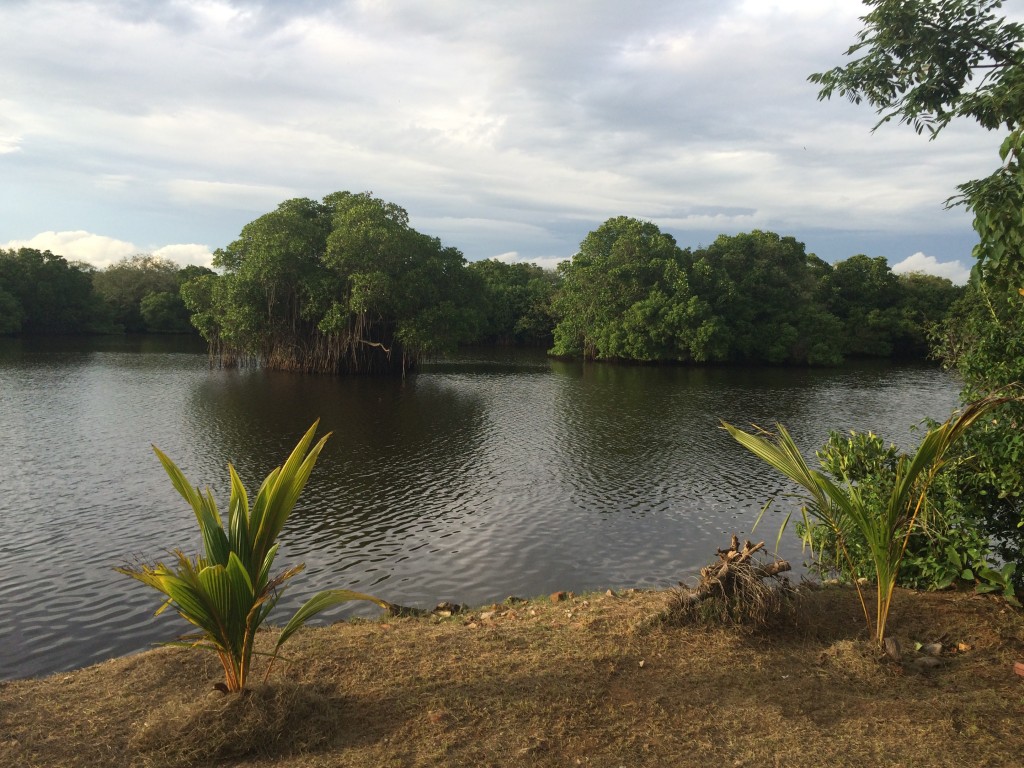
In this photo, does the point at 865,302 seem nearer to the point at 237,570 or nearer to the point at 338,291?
the point at 338,291

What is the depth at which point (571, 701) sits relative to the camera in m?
5.29

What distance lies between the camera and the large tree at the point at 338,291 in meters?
39.2

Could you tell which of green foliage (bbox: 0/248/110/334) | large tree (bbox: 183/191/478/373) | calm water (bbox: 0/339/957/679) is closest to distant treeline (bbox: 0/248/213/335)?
green foliage (bbox: 0/248/110/334)

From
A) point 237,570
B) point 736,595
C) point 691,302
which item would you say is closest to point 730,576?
point 736,595

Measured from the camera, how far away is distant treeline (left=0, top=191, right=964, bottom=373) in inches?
1582

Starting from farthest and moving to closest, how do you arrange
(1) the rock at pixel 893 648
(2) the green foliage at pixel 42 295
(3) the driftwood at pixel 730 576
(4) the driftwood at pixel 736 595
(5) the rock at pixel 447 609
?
(2) the green foliage at pixel 42 295, (5) the rock at pixel 447 609, (3) the driftwood at pixel 730 576, (4) the driftwood at pixel 736 595, (1) the rock at pixel 893 648

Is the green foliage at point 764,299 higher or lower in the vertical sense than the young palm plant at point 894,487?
higher

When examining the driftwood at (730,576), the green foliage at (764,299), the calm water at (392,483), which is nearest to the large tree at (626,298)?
the green foliage at (764,299)

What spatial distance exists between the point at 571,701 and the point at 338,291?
37731mm

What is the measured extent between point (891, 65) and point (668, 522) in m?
9.37

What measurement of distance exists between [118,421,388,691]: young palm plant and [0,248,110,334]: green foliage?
77362mm

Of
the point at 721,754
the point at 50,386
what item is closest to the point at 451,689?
the point at 721,754

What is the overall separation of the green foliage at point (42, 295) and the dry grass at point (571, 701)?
3017 inches

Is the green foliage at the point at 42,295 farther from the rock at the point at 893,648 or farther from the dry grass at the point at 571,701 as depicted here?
the rock at the point at 893,648
